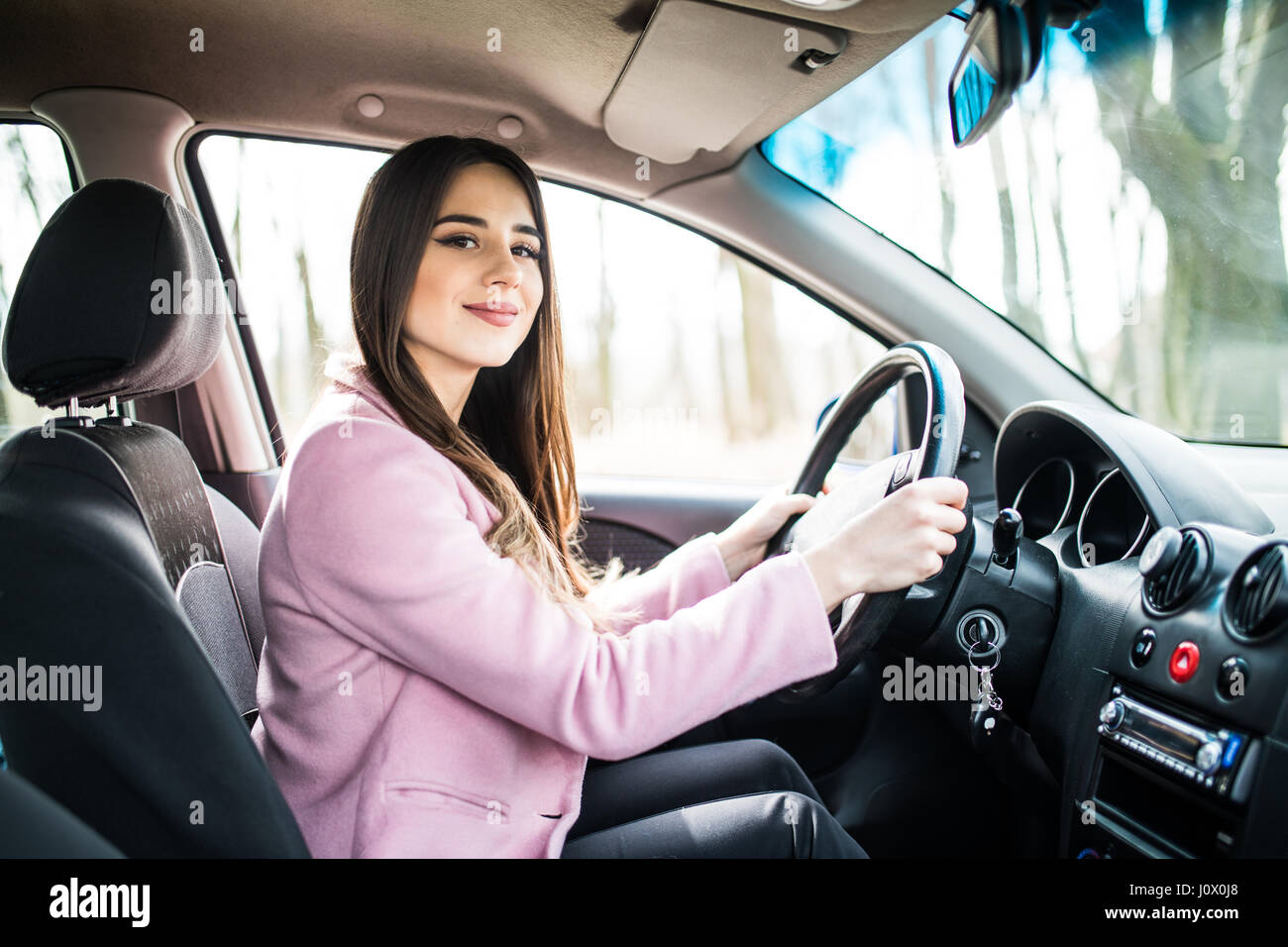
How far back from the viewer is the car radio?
960 mm

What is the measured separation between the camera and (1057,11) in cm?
122

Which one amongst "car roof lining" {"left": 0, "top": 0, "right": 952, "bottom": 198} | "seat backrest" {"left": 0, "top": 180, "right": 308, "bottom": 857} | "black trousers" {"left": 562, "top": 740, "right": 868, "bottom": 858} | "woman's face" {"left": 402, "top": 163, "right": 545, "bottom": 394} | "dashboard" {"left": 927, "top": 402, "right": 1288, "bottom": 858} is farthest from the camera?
"car roof lining" {"left": 0, "top": 0, "right": 952, "bottom": 198}

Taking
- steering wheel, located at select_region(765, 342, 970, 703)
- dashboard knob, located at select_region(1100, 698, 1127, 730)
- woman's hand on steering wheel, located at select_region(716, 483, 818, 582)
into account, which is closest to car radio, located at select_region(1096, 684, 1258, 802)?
dashboard knob, located at select_region(1100, 698, 1127, 730)

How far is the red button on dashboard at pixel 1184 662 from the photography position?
1061 mm

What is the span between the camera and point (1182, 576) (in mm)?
1116

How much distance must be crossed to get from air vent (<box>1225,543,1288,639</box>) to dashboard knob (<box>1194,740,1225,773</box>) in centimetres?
12

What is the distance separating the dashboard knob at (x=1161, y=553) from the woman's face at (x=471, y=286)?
876mm

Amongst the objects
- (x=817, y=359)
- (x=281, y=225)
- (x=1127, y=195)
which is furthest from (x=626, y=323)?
(x=1127, y=195)

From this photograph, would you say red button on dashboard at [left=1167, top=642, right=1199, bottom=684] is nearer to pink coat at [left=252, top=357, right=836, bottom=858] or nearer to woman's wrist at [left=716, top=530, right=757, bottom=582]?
pink coat at [left=252, top=357, right=836, bottom=858]

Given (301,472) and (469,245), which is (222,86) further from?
(301,472)

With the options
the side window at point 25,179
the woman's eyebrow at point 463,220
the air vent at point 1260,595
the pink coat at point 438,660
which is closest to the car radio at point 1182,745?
the air vent at point 1260,595
